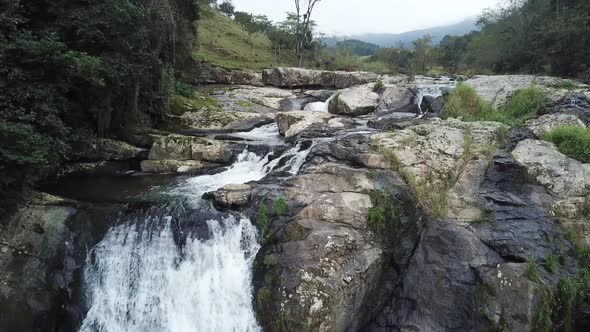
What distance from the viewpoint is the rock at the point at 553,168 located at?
30.3 ft

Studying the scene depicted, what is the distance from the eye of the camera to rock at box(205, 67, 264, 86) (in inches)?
1366

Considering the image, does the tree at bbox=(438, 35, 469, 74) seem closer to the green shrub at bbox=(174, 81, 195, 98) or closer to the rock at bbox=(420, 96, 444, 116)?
the rock at bbox=(420, 96, 444, 116)

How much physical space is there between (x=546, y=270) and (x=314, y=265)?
15.7 feet

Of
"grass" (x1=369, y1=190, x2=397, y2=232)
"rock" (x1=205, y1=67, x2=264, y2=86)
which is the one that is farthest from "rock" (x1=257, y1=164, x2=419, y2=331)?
"rock" (x1=205, y1=67, x2=264, y2=86)

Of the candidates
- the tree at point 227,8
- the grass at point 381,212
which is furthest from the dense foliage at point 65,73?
the tree at point 227,8

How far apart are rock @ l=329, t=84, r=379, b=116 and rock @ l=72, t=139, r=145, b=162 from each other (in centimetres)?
1097

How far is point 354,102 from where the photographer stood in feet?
68.6

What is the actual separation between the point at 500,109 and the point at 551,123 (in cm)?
Result: 325

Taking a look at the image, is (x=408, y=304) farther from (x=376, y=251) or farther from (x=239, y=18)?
(x=239, y=18)

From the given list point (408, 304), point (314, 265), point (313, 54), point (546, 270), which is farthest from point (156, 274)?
point (313, 54)

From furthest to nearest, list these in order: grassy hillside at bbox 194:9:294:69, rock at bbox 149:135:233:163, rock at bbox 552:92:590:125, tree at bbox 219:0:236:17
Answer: tree at bbox 219:0:236:17
grassy hillside at bbox 194:9:294:69
rock at bbox 149:135:233:163
rock at bbox 552:92:590:125

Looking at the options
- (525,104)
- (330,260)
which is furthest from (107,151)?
(525,104)

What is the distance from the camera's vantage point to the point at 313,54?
5778 cm

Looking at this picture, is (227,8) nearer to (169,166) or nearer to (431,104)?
(431,104)
